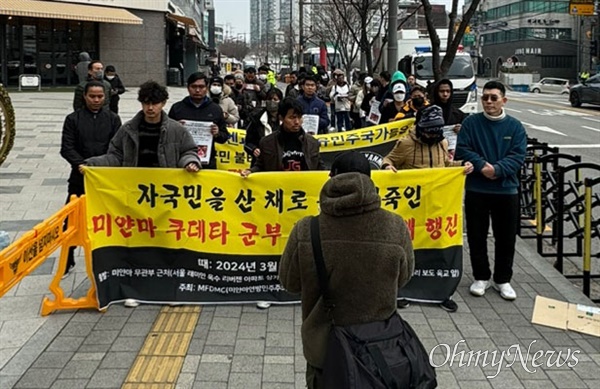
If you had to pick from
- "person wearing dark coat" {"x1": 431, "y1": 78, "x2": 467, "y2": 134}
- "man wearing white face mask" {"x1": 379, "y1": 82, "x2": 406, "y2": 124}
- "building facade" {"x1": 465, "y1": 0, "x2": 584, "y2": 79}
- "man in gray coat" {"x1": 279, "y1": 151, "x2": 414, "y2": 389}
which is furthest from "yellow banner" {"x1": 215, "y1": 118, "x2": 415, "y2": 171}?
"building facade" {"x1": 465, "y1": 0, "x2": 584, "y2": 79}

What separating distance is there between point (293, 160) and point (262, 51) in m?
105

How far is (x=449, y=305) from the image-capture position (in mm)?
5711

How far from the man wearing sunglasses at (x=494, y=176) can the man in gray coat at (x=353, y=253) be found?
9.51 ft

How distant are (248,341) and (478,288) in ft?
7.23

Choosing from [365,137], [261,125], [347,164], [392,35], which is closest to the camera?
[347,164]

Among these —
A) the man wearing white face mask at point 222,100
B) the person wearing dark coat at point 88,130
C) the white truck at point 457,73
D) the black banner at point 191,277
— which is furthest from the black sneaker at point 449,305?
the white truck at point 457,73

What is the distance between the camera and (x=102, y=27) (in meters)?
33.7

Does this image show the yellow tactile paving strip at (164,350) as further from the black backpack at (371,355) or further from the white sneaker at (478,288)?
the white sneaker at (478,288)

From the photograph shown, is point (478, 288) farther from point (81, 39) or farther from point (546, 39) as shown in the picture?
point (546, 39)

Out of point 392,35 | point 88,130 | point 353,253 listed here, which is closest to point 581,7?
point 392,35

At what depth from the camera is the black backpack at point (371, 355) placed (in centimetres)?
271

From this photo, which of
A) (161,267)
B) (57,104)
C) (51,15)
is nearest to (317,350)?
(161,267)

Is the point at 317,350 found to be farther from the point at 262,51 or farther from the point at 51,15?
the point at 262,51

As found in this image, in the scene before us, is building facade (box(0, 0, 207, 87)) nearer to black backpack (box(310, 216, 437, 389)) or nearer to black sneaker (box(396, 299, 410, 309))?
black sneaker (box(396, 299, 410, 309))
